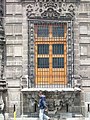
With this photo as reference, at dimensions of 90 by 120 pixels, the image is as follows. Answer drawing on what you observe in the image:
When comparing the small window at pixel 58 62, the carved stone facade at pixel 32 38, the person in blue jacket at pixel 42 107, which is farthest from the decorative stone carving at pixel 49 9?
the person in blue jacket at pixel 42 107

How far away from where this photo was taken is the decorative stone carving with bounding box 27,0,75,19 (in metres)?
15.9

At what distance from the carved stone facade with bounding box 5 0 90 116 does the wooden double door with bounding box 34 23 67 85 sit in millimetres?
203

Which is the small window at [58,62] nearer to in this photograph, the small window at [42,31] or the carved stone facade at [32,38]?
the carved stone facade at [32,38]

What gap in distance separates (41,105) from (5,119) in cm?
174

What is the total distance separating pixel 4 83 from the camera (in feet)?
51.8

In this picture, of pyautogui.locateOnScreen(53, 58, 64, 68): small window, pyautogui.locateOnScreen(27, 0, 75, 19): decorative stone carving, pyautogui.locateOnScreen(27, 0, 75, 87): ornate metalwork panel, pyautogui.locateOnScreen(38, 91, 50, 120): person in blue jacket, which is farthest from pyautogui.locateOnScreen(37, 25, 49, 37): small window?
pyautogui.locateOnScreen(38, 91, 50, 120): person in blue jacket

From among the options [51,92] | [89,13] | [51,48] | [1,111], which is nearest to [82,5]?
[89,13]

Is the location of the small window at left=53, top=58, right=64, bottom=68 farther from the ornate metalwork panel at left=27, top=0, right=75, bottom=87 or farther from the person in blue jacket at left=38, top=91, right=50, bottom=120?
the person in blue jacket at left=38, top=91, right=50, bottom=120

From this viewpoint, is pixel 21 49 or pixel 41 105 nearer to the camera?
pixel 41 105

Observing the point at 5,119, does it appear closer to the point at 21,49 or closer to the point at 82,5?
the point at 21,49

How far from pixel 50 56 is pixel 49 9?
6.26 feet

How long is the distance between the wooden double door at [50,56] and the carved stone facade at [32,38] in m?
0.20

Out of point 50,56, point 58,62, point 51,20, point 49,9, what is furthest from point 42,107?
point 49,9

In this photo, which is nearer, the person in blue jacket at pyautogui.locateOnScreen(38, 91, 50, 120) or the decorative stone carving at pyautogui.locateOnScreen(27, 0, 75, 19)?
the person in blue jacket at pyautogui.locateOnScreen(38, 91, 50, 120)
